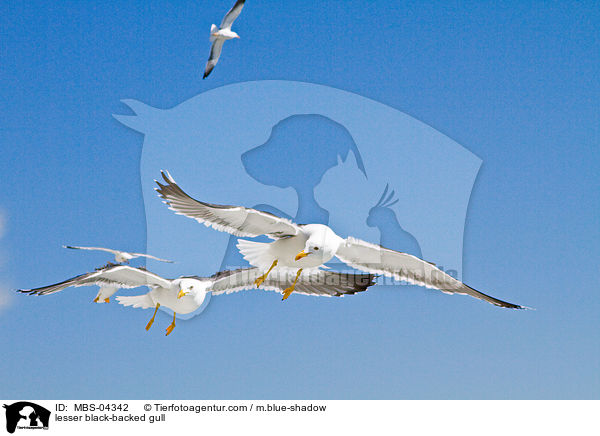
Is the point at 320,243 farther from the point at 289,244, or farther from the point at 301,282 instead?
the point at 301,282

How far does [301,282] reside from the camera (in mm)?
8617

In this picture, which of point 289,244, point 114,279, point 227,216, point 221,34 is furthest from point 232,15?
point 114,279

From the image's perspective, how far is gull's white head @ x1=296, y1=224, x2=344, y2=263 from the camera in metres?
6.36

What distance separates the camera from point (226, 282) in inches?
319

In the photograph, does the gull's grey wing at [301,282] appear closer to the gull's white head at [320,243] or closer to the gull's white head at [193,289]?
the gull's white head at [193,289]

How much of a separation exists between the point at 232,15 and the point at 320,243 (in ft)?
10.2

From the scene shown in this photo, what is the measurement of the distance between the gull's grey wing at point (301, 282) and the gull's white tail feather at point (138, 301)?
721 mm
